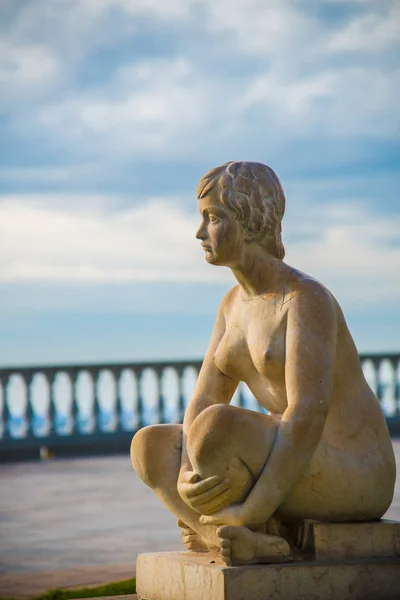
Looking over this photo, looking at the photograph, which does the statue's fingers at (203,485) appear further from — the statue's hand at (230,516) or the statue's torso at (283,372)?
the statue's torso at (283,372)

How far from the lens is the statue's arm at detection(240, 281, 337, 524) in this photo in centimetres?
374

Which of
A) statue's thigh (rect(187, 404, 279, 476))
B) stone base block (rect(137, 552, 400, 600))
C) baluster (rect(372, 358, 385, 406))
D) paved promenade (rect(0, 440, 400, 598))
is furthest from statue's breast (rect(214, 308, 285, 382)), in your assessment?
baluster (rect(372, 358, 385, 406))

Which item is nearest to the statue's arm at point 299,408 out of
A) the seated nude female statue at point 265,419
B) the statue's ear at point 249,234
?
the seated nude female statue at point 265,419

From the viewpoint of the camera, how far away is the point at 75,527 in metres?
8.02

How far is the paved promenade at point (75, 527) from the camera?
6238mm

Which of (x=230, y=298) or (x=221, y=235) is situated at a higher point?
(x=221, y=235)

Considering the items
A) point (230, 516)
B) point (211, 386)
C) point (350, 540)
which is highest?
point (211, 386)

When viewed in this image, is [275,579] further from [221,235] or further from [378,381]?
[378,381]

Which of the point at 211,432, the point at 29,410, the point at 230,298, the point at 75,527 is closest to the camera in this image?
the point at 211,432

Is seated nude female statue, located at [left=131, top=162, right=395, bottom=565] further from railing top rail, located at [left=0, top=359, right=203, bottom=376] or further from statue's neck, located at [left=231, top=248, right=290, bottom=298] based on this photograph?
railing top rail, located at [left=0, top=359, right=203, bottom=376]

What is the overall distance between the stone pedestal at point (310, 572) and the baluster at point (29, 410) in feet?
31.3

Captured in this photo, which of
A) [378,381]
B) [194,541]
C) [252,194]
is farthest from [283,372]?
[378,381]

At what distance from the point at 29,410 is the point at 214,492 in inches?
392

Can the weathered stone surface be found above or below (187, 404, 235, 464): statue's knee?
below
